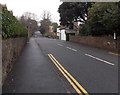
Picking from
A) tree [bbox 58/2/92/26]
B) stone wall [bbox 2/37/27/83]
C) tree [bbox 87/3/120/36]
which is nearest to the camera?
stone wall [bbox 2/37/27/83]

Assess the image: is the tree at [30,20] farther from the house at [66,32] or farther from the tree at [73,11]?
the tree at [73,11]

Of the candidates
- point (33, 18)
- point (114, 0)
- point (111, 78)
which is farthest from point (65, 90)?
point (33, 18)

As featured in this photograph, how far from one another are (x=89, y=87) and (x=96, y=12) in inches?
876

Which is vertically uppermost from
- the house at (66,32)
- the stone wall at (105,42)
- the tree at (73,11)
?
the tree at (73,11)

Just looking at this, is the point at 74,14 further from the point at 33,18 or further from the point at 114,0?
the point at 33,18

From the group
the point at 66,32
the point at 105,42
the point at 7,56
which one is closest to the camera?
the point at 7,56

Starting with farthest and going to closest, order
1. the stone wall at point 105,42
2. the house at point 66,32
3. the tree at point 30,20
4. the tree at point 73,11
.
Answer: the tree at point 30,20, the house at point 66,32, the tree at point 73,11, the stone wall at point 105,42

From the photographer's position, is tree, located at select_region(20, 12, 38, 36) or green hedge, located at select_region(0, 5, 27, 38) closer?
green hedge, located at select_region(0, 5, 27, 38)

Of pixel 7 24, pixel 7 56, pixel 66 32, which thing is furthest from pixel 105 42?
pixel 66 32

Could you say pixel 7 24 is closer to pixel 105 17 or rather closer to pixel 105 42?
pixel 105 17

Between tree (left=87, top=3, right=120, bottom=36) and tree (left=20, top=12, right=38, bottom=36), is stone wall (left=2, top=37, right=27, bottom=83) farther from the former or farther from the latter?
tree (left=20, top=12, right=38, bottom=36)

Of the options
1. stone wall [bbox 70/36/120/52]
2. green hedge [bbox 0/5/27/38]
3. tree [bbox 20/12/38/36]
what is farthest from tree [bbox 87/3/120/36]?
tree [bbox 20/12/38/36]

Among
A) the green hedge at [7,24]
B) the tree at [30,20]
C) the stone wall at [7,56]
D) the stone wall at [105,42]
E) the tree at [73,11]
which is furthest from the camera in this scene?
the tree at [30,20]

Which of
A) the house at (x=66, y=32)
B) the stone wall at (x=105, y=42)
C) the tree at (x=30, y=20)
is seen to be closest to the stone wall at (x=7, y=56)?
the stone wall at (x=105, y=42)
